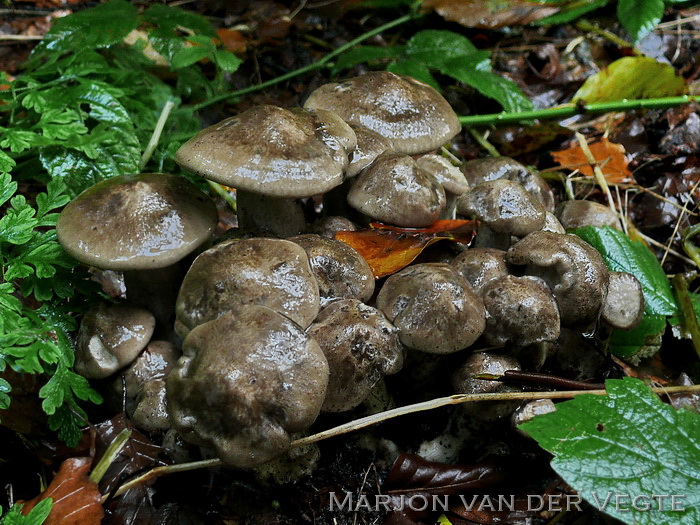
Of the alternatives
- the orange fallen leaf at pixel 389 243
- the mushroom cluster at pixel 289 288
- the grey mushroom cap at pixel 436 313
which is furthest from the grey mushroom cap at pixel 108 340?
the grey mushroom cap at pixel 436 313

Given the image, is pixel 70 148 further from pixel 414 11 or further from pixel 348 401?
pixel 414 11

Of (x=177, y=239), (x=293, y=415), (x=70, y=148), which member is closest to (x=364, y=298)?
(x=293, y=415)

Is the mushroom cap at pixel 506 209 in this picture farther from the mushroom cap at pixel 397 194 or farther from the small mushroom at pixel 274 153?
the small mushroom at pixel 274 153

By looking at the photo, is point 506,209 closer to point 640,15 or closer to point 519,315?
point 519,315

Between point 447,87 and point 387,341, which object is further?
point 447,87

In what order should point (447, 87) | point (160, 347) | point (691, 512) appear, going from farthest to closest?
point (447, 87) < point (160, 347) < point (691, 512)

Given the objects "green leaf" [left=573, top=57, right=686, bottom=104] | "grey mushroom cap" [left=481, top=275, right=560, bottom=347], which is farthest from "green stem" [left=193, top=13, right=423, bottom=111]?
"grey mushroom cap" [left=481, top=275, right=560, bottom=347]
